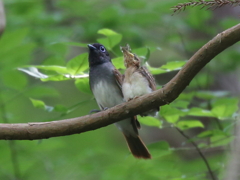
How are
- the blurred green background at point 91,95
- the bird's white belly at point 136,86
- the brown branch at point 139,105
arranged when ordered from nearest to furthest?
the brown branch at point 139,105, the bird's white belly at point 136,86, the blurred green background at point 91,95

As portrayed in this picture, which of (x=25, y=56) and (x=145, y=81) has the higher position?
(x=145, y=81)

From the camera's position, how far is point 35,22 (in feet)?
19.6

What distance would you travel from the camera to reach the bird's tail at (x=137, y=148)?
14.3 feet

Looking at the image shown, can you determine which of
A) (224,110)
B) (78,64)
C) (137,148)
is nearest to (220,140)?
(224,110)

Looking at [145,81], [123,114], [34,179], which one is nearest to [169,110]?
[145,81]

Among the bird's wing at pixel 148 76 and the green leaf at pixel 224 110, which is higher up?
the bird's wing at pixel 148 76

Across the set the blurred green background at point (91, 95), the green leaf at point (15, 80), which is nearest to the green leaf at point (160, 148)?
the blurred green background at point (91, 95)

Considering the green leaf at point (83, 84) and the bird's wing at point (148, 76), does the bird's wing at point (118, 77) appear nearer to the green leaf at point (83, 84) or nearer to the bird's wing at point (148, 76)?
the green leaf at point (83, 84)

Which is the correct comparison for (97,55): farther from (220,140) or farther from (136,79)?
(220,140)

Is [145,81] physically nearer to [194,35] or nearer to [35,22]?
[35,22]

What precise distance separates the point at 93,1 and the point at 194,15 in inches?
67.0

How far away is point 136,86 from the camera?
3518mm

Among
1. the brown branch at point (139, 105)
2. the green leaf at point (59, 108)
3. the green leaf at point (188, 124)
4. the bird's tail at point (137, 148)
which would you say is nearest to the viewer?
the brown branch at point (139, 105)

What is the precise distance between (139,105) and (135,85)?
610 millimetres
